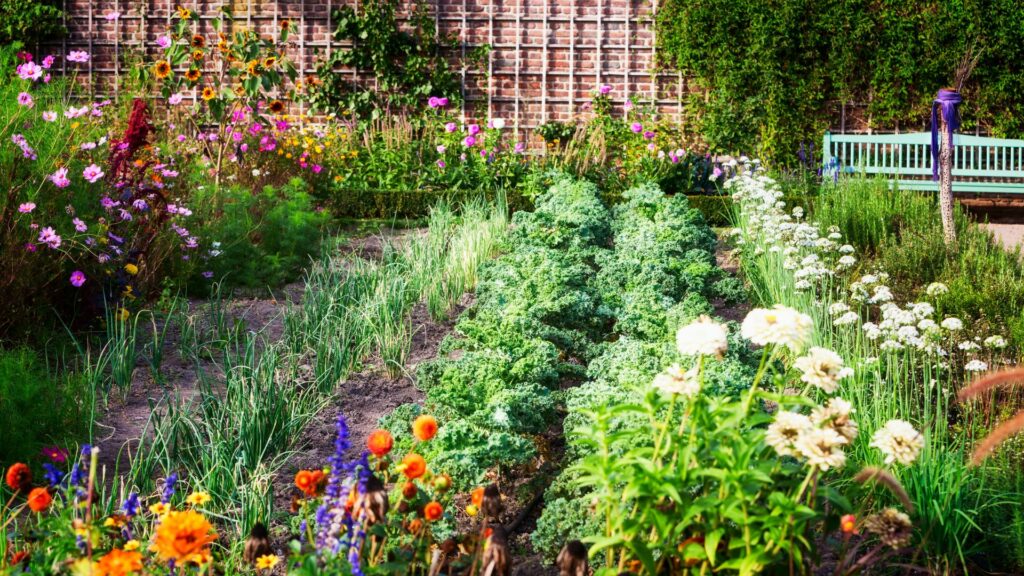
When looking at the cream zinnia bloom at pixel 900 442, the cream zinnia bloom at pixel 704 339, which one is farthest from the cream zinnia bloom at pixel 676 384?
the cream zinnia bloom at pixel 900 442

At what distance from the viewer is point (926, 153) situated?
9766 millimetres

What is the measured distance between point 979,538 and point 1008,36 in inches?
322

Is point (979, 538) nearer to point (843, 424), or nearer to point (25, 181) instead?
point (843, 424)

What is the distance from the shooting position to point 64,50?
34.2ft

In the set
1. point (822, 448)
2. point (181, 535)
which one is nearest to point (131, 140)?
point (181, 535)

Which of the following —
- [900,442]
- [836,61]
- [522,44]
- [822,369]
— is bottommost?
[900,442]

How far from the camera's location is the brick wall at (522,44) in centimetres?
1019

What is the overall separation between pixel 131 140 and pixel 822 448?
3182mm

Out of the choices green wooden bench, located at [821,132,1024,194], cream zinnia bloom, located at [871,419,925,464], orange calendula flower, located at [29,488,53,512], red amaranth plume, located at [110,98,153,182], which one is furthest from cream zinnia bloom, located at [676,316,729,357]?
green wooden bench, located at [821,132,1024,194]

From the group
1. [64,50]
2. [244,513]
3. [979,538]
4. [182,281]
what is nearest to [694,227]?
[182,281]

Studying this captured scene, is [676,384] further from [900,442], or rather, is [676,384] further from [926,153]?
[926,153]

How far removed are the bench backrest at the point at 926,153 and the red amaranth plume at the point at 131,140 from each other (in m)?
6.10

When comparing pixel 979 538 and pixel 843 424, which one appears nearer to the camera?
pixel 843 424

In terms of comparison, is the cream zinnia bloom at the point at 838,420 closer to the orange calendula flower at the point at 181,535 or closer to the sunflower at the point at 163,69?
the orange calendula flower at the point at 181,535
